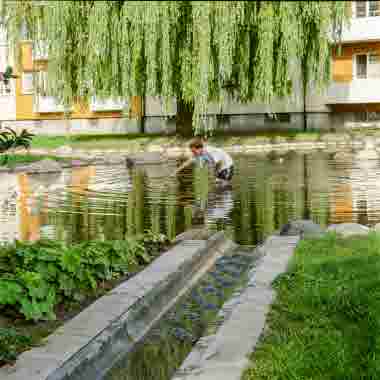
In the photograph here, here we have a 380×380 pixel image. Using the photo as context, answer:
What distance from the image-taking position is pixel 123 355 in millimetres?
6023

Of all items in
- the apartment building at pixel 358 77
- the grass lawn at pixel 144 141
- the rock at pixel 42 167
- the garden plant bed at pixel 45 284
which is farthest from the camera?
the apartment building at pixel 358 77

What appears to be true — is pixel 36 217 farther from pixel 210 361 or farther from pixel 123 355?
pixel 210 361

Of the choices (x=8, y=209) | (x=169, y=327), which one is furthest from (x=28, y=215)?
(x=169, y=327)

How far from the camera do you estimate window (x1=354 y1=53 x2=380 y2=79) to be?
44656 millimetres

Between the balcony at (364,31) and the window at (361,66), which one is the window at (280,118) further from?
the balcony at (364,31)

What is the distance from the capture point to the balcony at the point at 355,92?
43.4 metres

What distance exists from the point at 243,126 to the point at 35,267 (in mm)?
40393

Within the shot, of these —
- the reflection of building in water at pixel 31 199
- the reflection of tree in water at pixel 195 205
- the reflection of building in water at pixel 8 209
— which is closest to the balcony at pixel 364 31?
the reflection of tree in water at pixel 195 205

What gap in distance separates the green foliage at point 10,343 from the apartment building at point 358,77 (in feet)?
131

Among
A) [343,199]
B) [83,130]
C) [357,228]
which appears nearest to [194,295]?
[357,228]

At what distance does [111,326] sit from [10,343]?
39.1 inches

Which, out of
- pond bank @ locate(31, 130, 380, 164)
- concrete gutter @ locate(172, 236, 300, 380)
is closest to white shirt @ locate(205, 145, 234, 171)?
concrete gutter @ locate(172, 236, 300, 380)

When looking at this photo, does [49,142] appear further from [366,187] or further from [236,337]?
[236,337]

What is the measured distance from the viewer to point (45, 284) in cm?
646
